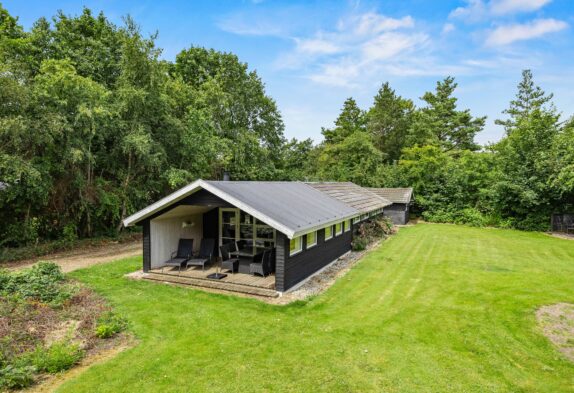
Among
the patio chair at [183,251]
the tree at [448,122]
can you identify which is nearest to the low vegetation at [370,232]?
the patio chair at [183,251]

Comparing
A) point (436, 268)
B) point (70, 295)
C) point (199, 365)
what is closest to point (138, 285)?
point (70, 295)

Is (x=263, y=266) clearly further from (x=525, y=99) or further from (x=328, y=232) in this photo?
(x=525, y=99)

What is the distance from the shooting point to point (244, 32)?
16.3 meters

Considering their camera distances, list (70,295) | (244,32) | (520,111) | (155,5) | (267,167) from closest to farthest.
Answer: (70,295) < (155,5) < (244,32) < (267,167) < (520,111)

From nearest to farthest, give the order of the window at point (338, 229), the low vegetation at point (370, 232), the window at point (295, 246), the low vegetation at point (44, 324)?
the low vegetation at point (44, 324), the window at point (295, 246), the window at point (338, 229), the low vegetation at point (370, 232)

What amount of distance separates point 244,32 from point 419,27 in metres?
8.19

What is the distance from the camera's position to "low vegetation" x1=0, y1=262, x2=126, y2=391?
16.8 ft

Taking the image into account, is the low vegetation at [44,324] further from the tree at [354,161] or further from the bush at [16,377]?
the tree at [354,161]

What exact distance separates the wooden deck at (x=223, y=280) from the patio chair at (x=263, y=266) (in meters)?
0.17

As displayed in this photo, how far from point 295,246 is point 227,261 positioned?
235 centimetres

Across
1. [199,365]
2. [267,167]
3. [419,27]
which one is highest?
[419,27]

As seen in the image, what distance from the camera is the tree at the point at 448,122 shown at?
40.6m

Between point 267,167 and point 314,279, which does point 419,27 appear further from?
point 267,167

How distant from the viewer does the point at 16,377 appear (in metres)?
4.68
